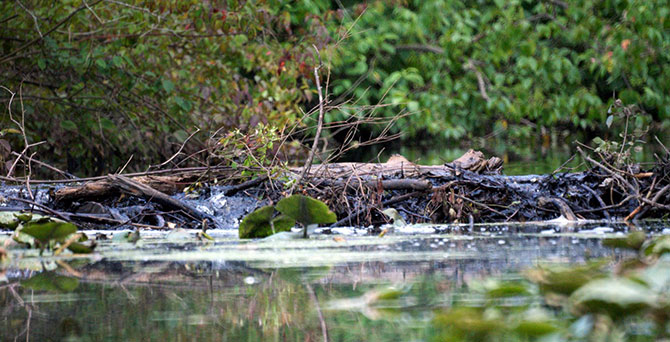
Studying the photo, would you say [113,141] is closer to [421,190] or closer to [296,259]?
[421,190]

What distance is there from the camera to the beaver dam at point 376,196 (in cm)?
344

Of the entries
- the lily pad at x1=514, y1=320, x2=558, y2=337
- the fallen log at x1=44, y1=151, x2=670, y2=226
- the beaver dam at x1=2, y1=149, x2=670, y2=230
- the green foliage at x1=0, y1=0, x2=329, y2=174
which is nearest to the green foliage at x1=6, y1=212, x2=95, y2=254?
the beaver dam at x1=2, y1=149, x2=670, y2=230

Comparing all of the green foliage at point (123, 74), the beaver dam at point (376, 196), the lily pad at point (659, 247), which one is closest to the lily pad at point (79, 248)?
the beaver dam at point (376, 196)

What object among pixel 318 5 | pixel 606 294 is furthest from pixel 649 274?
pixel 318 5

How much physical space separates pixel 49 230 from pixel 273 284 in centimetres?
78

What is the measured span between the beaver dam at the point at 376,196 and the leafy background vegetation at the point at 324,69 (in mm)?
2326

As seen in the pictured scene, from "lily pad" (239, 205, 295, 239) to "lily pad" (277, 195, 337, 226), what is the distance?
3.5 inches

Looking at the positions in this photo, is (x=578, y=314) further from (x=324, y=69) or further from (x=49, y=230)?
Answer: (x=324, y=69)

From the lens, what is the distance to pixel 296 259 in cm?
224

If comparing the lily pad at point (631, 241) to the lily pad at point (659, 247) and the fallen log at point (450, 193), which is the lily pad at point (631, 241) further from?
the fallen log at point (450, 193)

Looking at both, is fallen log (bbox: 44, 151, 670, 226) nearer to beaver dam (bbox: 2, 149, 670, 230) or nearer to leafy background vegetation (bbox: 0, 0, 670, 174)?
beaver dam (bbox: 2, 149, 670, 230)

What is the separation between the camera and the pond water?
1375 mm

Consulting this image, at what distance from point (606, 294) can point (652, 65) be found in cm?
1299

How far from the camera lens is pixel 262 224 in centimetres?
283
